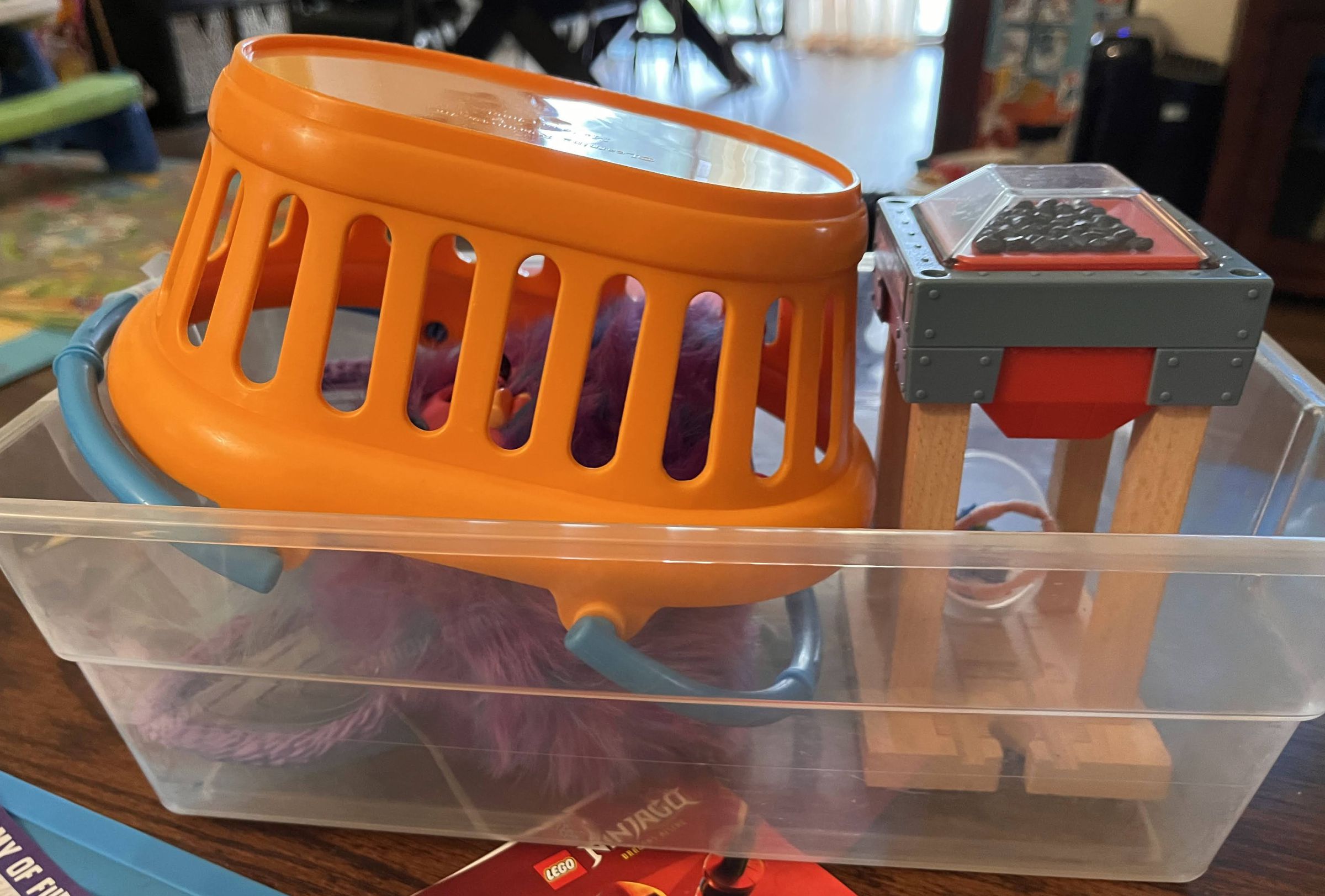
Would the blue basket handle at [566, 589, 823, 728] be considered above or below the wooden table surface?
above

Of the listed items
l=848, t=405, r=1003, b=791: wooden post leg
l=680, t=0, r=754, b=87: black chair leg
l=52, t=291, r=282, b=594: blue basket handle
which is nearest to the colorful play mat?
l=52, t=291, r=282, b=594: blue basket handle

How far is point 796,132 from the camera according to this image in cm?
231

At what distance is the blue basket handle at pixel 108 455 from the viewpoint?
17.8 inches

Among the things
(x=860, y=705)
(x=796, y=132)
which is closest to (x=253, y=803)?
(x=860, y=705)

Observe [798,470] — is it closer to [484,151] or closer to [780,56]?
[484,151]

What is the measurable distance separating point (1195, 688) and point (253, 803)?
0.49 meters

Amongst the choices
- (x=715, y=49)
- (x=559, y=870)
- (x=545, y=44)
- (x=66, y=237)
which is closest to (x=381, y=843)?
(x=559, y=870)

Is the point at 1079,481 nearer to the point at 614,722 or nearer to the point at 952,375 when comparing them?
the point at 952,375

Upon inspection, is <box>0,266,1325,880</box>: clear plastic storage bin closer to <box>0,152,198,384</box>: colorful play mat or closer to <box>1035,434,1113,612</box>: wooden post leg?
<box>1035,434,1113,612</box>: wooden post leg

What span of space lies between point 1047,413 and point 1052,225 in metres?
0.09

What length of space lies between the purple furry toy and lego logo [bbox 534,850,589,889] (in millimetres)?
34

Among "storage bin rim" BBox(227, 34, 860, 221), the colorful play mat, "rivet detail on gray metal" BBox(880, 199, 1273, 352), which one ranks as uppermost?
"storage bin rim" BBox(227, 34, 860, 221)

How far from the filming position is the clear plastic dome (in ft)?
1.46

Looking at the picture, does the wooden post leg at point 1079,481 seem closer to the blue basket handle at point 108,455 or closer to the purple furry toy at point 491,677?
the purple furry toy at point 491,677
